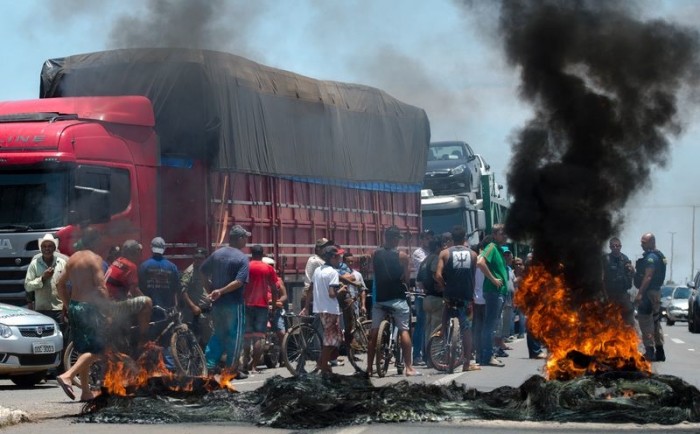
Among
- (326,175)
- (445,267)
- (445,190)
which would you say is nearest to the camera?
(445,267)

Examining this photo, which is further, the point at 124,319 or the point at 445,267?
the point at 445,267

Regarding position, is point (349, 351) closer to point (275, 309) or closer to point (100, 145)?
point (275, 309)

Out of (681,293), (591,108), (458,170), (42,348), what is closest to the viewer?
(591,108)

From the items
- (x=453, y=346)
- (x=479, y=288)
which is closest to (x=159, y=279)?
(x=453, y=346)

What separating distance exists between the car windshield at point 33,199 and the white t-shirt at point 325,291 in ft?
10.8

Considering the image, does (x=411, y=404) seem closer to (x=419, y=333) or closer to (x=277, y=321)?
(x=277, y=321)

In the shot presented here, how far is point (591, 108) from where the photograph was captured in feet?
43.9

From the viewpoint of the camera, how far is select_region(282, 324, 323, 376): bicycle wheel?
57.7 feet

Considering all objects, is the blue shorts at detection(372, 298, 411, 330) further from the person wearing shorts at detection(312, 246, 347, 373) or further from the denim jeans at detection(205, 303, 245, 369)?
the denim jeans at detection(205, 303, 245, 369)

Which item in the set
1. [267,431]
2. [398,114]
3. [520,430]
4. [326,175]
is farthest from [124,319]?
[398,114]

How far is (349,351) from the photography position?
18234mm

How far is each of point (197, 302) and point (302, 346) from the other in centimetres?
154

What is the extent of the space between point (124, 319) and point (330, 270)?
13.3 ft

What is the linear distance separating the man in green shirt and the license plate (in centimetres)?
615
